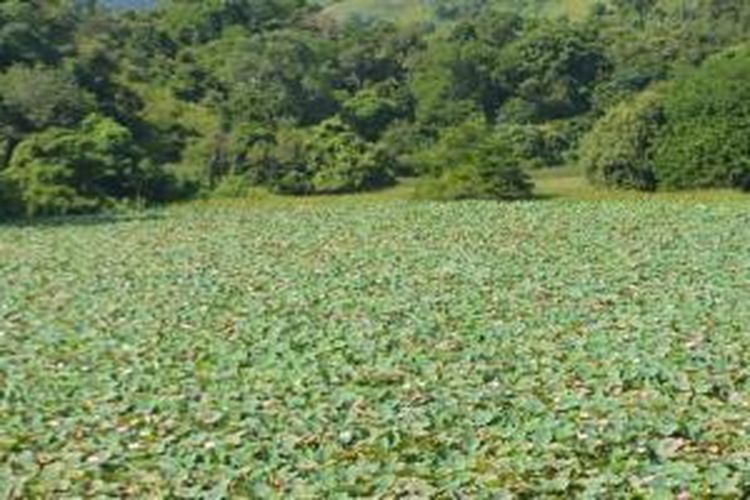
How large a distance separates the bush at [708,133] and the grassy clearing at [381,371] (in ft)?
149

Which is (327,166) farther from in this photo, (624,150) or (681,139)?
(681,139)

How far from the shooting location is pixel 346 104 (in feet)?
382

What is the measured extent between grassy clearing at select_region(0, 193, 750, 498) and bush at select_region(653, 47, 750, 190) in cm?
4544

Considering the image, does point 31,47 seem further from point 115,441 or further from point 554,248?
point 115,441

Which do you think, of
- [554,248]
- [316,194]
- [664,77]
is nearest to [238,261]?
[554,248]

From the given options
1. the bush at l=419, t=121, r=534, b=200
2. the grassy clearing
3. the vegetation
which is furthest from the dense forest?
the grassy clearing

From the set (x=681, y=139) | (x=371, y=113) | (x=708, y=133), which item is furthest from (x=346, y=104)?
(x=708, y=133)

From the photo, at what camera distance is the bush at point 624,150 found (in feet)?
283

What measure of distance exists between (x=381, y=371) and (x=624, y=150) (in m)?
69.7

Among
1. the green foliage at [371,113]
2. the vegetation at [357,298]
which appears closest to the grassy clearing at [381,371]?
the vegetation at [357,298]

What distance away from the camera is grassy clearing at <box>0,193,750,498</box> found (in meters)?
12.4

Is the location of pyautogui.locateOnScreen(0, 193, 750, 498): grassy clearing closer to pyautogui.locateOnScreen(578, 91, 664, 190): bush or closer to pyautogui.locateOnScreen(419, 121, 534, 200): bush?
pyautogui.locateOnScreen(419, 121, 534, 200): bush

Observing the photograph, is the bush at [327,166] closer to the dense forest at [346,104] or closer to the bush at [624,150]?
the dense forest at [346,104]

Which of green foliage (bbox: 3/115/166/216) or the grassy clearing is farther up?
green foliage (bbox: 3/115/166/216)
